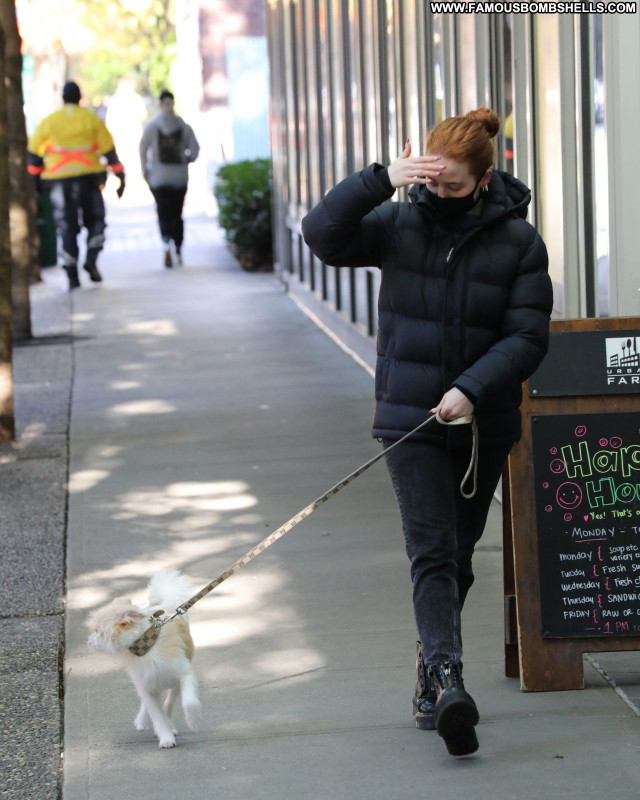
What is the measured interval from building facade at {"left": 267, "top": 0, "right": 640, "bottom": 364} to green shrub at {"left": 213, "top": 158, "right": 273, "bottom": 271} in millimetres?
4644

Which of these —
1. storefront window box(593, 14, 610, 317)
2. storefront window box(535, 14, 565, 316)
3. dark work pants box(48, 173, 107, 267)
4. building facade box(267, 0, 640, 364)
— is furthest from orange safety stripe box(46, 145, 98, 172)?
storefront window box(593, 14, 610, 317)

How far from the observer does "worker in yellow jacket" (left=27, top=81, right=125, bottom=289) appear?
15.7 m

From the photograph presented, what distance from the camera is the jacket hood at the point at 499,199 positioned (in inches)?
161

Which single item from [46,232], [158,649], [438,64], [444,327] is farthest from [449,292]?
[46,232]

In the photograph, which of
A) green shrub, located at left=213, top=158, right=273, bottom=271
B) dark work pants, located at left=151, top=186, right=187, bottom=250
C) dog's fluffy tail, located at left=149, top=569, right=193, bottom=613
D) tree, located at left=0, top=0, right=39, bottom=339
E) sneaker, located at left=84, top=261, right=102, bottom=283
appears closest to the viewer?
dog's fluffy tail, located at left=149, top=569, right=193, bottom=613

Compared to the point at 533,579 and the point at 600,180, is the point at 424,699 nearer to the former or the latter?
the point at 533,579

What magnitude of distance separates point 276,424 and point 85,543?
2.77 m

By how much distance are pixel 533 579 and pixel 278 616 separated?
1.30 meters

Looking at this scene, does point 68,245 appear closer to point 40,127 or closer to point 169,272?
point 40,127

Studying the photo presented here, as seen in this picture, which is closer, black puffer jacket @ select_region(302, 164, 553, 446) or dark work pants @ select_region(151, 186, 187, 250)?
black puffer jacket @ select_region(302, 164, 553, 446)

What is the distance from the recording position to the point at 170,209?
1852 centimetres

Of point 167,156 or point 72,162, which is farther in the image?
point 167,156

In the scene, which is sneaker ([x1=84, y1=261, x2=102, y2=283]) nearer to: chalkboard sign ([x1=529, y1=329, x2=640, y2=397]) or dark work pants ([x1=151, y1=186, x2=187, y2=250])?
dark work pants ([x1=151, y1=186, x2=187, y2=250])

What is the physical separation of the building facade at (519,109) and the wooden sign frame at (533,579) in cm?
102
